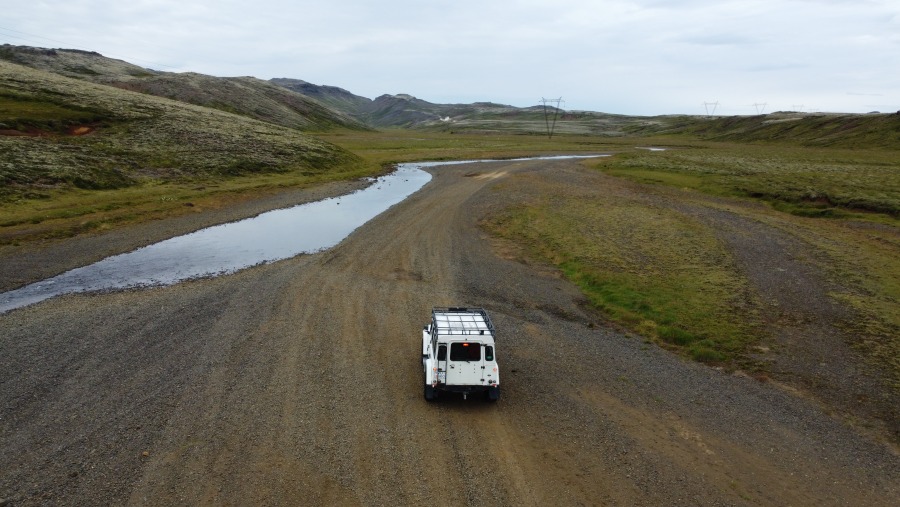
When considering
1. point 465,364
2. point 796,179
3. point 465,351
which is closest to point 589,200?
point 796,179

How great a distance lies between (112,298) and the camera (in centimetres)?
2709

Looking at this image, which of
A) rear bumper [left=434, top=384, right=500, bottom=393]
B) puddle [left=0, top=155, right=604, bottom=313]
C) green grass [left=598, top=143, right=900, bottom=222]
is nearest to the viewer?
rear bumper [left=434, top=384, right=500, bottom=393]

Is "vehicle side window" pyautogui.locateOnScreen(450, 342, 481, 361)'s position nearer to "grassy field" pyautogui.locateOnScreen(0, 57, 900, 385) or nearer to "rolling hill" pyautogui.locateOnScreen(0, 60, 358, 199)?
"grassy field" pyautogui.locateOnScreen(0, 57, 900, 385)

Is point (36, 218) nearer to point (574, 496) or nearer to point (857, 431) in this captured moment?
point (574, 496)

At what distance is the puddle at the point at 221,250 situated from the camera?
29613 millimetres

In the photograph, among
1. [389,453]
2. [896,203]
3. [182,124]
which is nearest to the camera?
[389,453]

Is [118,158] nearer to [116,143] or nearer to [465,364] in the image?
[116,143]

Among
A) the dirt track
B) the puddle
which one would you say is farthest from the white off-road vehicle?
the puddle

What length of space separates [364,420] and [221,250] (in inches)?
1063

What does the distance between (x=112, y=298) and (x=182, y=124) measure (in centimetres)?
6947

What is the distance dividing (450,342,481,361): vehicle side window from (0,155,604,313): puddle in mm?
20935

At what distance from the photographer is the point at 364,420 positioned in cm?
1670

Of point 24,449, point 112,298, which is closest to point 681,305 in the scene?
point 24,449

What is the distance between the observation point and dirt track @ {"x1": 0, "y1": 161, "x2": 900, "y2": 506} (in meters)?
13.8
